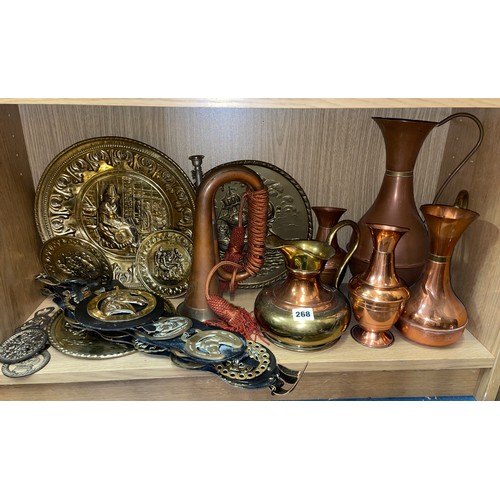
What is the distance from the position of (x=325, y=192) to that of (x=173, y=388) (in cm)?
53

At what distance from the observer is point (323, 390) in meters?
0.75

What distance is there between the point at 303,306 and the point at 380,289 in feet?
0.46

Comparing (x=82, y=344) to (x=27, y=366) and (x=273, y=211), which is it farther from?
(x=273, y=211)

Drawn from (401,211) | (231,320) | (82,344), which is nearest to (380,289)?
(401,211)

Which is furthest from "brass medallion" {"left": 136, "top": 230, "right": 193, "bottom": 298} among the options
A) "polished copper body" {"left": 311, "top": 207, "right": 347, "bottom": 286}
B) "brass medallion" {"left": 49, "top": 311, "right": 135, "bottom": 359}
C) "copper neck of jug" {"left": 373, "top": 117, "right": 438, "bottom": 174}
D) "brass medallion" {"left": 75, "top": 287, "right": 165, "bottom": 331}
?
"copper neck of jug" {"left": 373, "top": 117, "right": 438, "bottom": 174}

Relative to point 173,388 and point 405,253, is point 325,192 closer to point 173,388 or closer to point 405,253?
point 405,253

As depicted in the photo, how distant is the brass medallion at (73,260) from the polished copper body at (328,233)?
449mm

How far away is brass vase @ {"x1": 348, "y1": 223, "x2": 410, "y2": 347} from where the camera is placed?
68 centimetres

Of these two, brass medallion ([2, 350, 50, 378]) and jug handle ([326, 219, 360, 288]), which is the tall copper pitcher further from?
brass medallion ([2, 350, 50, 378])

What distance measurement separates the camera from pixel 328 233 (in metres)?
0.77

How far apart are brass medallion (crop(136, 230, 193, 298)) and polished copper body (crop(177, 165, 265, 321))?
65 mm
